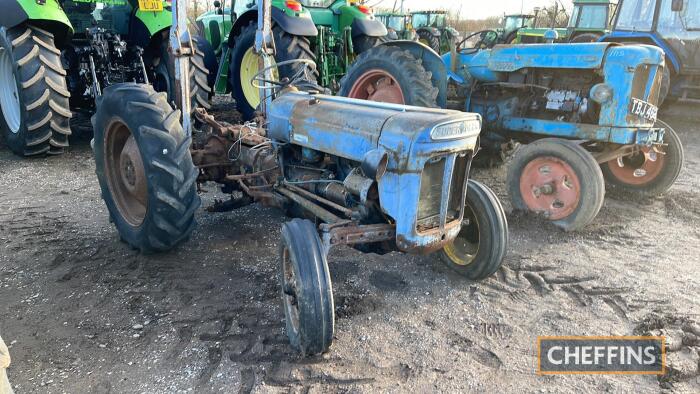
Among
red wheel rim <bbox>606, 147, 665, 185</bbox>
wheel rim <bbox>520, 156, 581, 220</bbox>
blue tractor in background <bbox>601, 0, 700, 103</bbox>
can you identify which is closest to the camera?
wheel rim <bbox>520, 156, 581, 220</bbox>

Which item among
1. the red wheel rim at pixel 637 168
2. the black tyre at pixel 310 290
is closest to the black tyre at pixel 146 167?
the black tyre at pixel 310 290

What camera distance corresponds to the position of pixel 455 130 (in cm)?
263

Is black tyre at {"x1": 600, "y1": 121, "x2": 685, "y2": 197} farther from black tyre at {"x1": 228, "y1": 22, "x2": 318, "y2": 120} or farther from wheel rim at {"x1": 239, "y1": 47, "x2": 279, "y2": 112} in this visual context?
wheel rim at {"x1": 239, "y1": 47, "x2": 279, "y2": 112}

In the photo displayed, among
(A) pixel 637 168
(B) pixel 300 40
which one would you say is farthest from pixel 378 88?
(A) pixel 637 168

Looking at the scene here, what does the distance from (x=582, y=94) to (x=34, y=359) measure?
4.82 metres

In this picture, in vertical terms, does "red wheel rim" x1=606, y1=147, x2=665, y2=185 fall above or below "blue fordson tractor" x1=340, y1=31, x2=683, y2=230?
below

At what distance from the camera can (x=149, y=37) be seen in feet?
23.0

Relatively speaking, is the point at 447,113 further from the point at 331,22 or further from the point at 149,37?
the point at 331,22

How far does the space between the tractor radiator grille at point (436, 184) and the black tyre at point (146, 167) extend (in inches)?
63.0

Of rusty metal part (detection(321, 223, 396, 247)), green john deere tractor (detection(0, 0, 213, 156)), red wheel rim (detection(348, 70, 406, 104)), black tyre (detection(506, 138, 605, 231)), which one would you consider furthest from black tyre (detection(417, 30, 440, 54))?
rusty metal part (detection(321, 223, 396, 247))

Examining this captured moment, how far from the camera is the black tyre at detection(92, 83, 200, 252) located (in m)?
3.31

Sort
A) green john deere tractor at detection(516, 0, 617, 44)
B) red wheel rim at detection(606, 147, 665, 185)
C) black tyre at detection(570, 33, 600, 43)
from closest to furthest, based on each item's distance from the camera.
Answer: red wheel rim at detection(606, 147, 665, 185)
black tyre at detection(570, 33, 600, 43)
green john deere tractor at detection(516, 0, 617, 44)

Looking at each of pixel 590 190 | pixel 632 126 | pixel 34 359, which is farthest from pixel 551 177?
pixel 34 359

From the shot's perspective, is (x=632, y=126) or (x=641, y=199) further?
(x=641, y=199)
